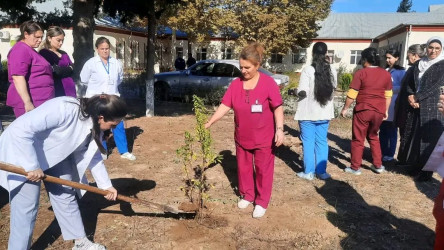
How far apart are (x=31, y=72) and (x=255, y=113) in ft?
7.42

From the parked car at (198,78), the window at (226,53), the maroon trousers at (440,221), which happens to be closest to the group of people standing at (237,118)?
the maroon trousers at (440,221)

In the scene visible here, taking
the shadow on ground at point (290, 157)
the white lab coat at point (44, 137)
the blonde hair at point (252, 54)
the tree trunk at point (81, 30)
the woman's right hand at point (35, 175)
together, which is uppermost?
the tree trunk at point (81, 30)

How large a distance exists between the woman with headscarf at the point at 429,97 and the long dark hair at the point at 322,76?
4.09 ft

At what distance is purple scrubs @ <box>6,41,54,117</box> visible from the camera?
11.1 ft

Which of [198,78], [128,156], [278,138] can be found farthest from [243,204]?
[198,78]

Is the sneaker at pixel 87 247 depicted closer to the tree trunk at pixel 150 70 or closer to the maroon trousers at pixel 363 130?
the maroon trousers at pixel 363 130

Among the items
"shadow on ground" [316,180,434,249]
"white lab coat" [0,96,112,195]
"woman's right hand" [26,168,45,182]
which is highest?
"white lab coat" [0,96,112,195]

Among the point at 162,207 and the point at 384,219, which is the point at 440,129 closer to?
the point at 384,219

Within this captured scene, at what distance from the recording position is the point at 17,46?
135 inches

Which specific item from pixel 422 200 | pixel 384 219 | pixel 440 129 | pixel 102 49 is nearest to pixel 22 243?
pixel 102 49

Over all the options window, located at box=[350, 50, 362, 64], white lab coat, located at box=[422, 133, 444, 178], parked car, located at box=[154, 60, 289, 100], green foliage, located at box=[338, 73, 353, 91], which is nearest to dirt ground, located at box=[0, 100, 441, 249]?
white lab coat, located at box=[422, 133, 444, 178]

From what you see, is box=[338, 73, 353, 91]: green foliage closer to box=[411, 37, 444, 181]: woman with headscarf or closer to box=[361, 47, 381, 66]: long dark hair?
box=[411, 37, 444, 181]: woman with headscarf

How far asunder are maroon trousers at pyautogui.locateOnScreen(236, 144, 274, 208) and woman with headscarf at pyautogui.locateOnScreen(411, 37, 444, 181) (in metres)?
2.37

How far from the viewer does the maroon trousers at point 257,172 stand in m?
3.39
